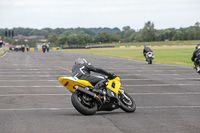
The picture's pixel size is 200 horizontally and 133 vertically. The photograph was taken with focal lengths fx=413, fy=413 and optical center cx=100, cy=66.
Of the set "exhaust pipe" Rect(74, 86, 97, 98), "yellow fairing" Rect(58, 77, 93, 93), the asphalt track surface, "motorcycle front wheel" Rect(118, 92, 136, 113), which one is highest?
"yellow fairing" Rect(58, 77, 93, 93)

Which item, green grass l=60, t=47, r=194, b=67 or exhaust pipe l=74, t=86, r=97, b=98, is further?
green grass l=60, t=47, r=194, b=67

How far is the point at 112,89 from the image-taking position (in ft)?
33.4

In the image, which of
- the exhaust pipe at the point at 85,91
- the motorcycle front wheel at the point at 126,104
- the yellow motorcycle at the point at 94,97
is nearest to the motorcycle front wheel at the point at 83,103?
the yellow motorcycle at the point at 94,97

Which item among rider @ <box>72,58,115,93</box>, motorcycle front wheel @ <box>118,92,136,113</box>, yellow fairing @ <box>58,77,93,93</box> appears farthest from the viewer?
motorcycle front wheel @ <box>118,92,136,113</box>

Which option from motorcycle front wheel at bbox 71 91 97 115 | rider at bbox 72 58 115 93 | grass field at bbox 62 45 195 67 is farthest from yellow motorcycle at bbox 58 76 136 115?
grass field at bbox 62 45 195 67

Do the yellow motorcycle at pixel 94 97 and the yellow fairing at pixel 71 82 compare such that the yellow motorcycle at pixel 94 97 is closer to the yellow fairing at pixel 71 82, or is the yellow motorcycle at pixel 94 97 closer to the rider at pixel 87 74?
the yellow fairing at pixel 71 82

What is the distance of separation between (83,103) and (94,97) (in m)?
0.31

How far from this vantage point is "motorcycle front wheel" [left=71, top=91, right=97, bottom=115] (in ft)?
31.3

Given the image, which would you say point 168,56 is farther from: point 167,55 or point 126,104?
point 126,104

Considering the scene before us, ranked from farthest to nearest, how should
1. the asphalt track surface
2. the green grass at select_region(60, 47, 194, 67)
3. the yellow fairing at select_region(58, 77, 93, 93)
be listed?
the green grass at select_region(60, 47, 194, 67) < the yellow fairing at select_region(58, 77, 93, 93) < the asphalt track surface

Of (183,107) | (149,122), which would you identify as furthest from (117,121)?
(183,107)

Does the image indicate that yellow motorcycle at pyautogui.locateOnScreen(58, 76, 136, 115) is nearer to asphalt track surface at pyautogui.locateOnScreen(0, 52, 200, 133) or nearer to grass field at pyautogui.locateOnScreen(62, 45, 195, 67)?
asphalt track surface at pyautogui.locateOnScreen(0, 52, 200, 133)

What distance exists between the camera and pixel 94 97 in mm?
9656

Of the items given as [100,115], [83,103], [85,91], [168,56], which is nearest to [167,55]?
[168,56]
